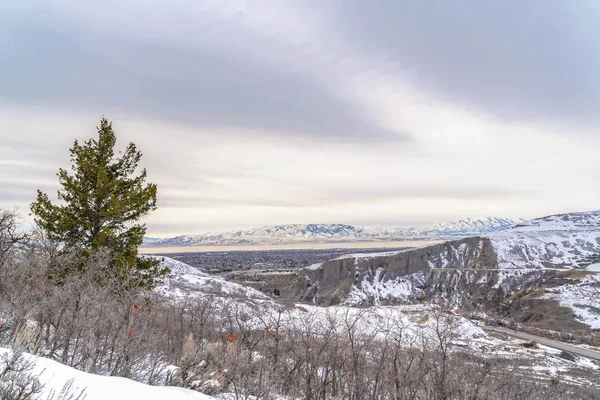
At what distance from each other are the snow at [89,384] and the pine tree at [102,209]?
1211 centimetres

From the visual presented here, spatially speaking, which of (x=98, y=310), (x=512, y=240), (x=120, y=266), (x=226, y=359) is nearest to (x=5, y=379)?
(x=226, y=359)

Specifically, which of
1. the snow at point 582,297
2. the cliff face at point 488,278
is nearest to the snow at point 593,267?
the cliff face at point 488,278

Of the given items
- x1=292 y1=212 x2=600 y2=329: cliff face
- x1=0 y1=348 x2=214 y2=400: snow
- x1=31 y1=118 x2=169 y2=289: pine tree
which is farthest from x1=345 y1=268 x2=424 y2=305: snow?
x1=0 y1=348 x2=214 y2=400: snow

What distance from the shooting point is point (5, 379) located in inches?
194

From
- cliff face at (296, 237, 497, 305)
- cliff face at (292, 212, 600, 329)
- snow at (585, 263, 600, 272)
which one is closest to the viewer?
cliff face at (292, 212, 600, 329)

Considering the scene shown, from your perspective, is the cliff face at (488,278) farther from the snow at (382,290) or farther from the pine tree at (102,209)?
the pine tree at (102,209)

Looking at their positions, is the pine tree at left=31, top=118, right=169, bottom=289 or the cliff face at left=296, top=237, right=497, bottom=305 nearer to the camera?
the pine tree at left=31, top=118, right=169, bottom=289

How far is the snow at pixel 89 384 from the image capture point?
5.75 metres

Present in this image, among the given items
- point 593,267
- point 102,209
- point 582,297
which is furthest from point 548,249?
point 102,209

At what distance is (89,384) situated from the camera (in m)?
6.14

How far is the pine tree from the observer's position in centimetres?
1852

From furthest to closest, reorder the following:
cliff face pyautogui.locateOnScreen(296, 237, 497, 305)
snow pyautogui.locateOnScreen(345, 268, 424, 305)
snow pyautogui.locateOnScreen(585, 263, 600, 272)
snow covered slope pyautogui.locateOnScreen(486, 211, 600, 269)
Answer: snow covered slope pyautogui.locateOnScreen(486, 211, 600, 269), cliff face pyautogui.locateOnScreen(296, 237, 497, 305), snow pyautogui.locateOnScreen(345, 268, 424, 305), snow pyautogui.locateOnScreen(585, 263, 600, 272)

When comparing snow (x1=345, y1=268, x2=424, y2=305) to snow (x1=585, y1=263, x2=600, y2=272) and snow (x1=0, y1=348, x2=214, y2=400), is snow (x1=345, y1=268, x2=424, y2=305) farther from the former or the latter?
snow (x1=0, y1=348, x2=214, y2=400)

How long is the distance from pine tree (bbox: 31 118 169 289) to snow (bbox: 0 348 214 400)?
12112 mm
